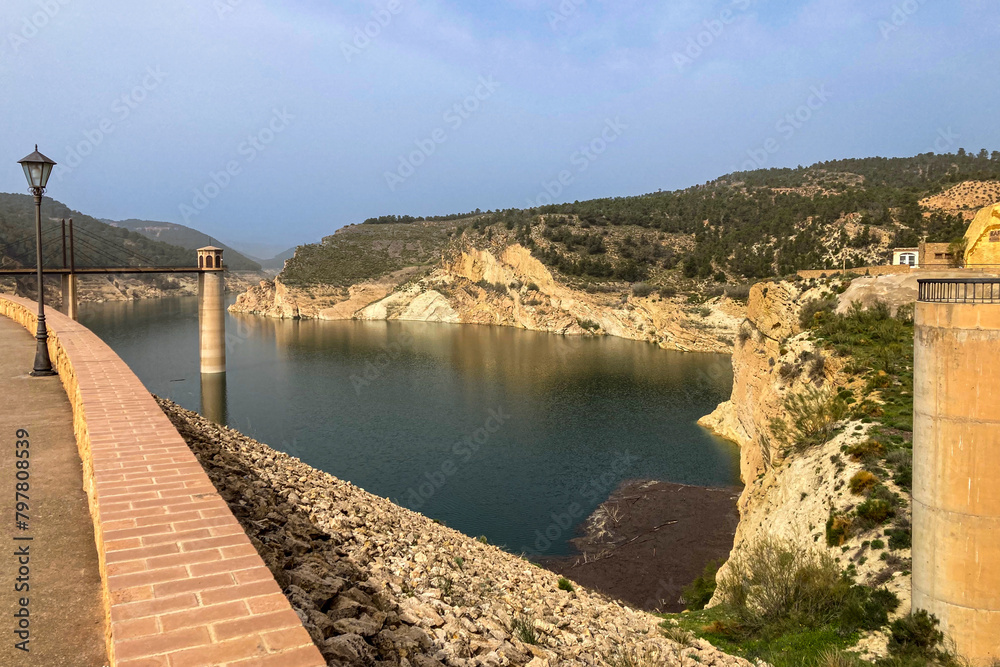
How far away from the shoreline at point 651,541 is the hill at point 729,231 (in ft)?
103

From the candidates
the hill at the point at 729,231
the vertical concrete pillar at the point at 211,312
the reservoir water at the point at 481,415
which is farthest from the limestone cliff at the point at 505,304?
the vertical concrete pillar at the point at 211,312

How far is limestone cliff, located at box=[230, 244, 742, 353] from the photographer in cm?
5891

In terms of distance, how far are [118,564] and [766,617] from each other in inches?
420

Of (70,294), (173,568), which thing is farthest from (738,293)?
(173,568)

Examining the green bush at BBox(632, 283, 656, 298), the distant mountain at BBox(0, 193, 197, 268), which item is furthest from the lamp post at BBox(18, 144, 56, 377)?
the distant mountain at BBox(0, 193, 197, 268)

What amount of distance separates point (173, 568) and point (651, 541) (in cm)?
1858

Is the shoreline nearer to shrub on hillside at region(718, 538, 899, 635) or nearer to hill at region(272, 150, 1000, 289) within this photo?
shrub on hillside at region(718, 538, 899, 635)

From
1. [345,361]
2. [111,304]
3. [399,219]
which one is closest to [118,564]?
[345,361]

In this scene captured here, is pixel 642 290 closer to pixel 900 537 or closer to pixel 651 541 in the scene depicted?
pixel 651 541

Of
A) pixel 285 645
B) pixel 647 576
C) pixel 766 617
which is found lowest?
pixel 647 576

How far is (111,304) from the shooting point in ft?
383

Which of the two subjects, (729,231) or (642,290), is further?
(729,231)

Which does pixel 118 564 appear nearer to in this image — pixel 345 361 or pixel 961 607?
pixel 961 607

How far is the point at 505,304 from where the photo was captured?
83000 millimetres
